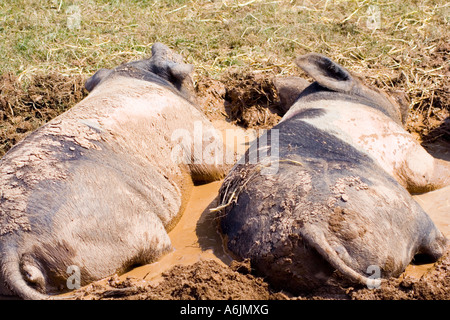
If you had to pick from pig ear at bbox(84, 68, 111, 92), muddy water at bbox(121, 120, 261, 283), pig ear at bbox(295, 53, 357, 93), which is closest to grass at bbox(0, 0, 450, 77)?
pig ear at bbox(84, 68, 111, 92)

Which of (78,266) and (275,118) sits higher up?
(275,118)

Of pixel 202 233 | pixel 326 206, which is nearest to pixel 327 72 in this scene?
pixel 202 233

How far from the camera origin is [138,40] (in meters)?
7.90

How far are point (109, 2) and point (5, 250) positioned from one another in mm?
6285

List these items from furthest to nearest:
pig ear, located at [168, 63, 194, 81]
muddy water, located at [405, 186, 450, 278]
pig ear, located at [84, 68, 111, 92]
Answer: pig ear, located at [84, 68, 111, 92] < pig ear, located at [168, 63, 194, 81] < muddy water, located at [405, 186, 450, 278]

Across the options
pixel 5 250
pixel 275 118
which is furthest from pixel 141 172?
pixel 275 118

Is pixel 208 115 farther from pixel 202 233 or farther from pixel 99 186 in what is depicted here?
pixel 99 186

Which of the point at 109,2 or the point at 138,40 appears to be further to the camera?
the point at 109,2

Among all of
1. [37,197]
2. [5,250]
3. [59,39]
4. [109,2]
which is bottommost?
[5,250]

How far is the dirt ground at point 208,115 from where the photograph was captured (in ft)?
12.1

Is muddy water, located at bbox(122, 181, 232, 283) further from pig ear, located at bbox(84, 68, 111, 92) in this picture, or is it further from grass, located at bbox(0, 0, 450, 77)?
grass, located at bbox(0, 0, 450, 77)

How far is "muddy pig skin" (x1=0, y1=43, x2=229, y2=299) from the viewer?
3.71 m

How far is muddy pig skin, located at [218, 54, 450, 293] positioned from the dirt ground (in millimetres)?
209

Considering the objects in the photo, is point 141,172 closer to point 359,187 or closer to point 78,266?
point 78,266
